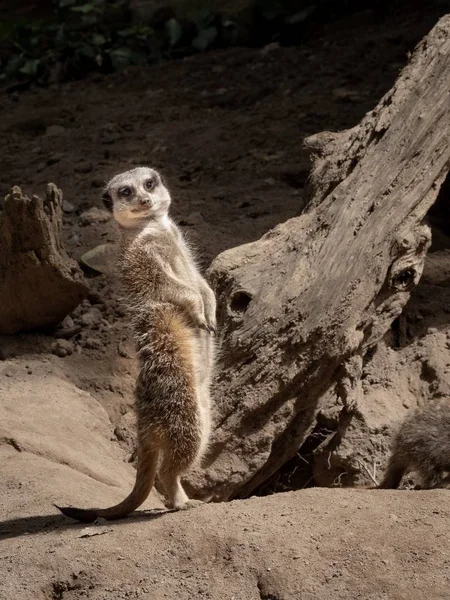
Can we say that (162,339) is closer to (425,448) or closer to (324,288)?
(324,288)

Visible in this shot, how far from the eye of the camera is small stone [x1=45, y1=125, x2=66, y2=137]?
20.5ft

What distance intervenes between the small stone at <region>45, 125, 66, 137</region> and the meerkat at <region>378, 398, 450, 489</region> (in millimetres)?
3776

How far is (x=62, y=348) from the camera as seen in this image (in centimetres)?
414

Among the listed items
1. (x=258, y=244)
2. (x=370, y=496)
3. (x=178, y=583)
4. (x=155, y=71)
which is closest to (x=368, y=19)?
(x=155, y=71)

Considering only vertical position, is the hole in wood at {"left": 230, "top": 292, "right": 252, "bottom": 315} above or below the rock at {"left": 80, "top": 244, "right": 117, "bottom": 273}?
above

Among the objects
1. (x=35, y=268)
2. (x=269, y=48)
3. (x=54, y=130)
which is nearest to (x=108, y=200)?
(x=35, y=268)

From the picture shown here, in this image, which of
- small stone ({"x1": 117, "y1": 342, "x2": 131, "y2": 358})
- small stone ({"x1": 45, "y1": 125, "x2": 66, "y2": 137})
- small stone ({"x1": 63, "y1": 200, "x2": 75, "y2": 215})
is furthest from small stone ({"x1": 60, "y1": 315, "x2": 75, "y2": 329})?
small stone ({"x1": 45, "y1": 125, "x2": 66, "y2": 137})

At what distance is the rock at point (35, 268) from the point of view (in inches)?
153

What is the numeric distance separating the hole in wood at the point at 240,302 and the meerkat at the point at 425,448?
700 millimetres

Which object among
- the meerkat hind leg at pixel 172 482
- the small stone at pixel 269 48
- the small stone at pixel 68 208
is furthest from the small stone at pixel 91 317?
the small stone at pixel 269 48

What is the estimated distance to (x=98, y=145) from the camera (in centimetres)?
600

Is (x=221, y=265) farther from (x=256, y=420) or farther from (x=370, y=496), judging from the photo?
(x=370, y=496)

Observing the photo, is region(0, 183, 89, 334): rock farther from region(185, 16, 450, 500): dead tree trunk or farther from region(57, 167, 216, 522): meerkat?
region(185, 16, 450, 500): dead tree trunk

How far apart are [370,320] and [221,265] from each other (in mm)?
584
